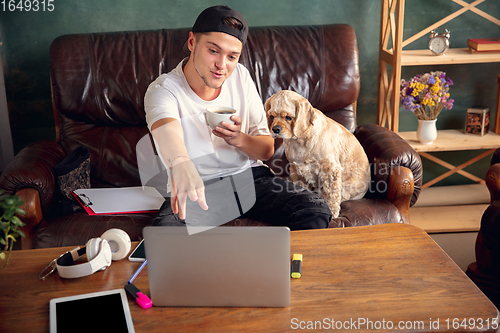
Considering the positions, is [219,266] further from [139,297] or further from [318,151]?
[318,151]

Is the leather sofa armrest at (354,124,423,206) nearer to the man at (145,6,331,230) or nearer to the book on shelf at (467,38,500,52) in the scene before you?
the man at (145,6,331,230)

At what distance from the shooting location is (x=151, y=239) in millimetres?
985

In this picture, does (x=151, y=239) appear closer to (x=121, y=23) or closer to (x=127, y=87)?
(x=127, y=87)

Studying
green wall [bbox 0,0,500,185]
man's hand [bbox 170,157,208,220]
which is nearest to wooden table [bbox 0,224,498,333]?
man's hand [bbox 170,157,208,220]

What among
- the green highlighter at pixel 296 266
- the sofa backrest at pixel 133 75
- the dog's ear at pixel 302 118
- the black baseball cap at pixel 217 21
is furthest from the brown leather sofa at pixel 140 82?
the green highlighter at pixel 296 266

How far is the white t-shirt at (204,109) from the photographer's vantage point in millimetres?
1775

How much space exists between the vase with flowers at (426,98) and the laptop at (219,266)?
6.57 feet

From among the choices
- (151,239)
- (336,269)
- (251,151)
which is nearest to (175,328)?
(151,239)

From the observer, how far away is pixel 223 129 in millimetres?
1496

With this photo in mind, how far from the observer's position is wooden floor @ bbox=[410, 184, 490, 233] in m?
2.72

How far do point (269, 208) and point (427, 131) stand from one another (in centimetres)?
140

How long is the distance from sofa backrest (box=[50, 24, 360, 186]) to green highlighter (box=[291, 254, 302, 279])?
1351 mm

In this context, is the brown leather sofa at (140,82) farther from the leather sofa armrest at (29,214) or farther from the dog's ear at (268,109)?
the dog's ear at (268,109)

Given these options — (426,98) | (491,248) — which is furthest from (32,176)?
(426,98)
